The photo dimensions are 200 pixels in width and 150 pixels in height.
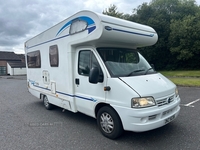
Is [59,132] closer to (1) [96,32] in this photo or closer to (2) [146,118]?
(2) [146,118]

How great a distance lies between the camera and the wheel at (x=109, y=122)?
3678mm

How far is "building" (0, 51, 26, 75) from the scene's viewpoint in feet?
160

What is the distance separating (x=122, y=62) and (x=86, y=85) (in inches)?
42.6

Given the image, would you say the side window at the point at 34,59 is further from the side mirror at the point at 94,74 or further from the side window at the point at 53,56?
the side mirror at the point at 94,74

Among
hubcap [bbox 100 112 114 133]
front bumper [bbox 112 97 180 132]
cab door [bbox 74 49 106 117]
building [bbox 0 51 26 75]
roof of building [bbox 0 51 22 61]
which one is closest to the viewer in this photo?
front bumper [bbox 112 97 180 132]

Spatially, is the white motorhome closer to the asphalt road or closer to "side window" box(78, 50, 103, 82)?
"side window" box(78, 50, 103, 82)

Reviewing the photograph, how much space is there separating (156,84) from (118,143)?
1542 mm

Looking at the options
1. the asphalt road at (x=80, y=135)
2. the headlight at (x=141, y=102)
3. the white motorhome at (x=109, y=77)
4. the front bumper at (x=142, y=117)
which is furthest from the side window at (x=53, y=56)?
the headlight at (x=141, y=102)

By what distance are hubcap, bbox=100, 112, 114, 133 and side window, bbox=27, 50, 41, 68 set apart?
3842 mm

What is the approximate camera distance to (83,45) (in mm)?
4488

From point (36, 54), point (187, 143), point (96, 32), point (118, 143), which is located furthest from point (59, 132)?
point (36, 54)

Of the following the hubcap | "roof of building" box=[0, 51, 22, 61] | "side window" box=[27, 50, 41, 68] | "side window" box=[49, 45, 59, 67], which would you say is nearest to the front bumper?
the hubcap

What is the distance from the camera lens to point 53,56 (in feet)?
18.4

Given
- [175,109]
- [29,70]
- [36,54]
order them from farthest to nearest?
[29,70]
[36,54]
[175,109]
